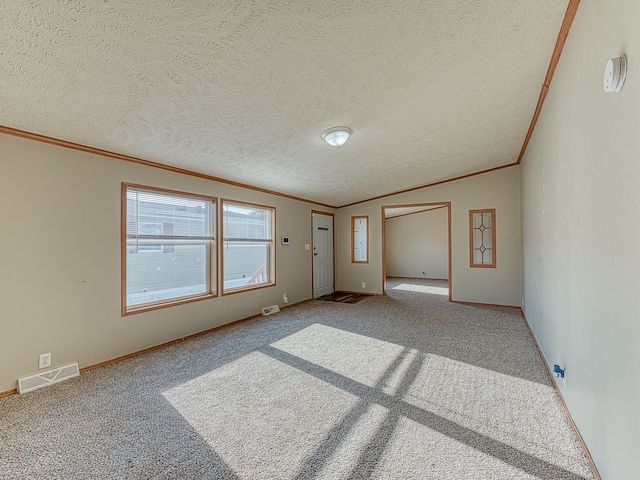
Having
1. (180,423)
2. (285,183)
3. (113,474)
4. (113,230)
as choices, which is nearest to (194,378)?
(180,423)

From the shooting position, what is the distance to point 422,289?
24.0 ft

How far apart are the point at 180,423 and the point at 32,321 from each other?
171 cm

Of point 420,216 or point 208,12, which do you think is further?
point 420,216

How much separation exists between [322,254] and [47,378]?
4.90m

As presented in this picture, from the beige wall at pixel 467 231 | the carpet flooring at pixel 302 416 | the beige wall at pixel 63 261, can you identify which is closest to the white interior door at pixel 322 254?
the beige wall at pixel 467 231

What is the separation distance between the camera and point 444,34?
1.76 metres

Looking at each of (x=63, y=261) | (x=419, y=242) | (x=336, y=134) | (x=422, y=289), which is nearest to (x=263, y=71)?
(x=336, y=134)

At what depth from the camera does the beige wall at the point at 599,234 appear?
3.62 feet

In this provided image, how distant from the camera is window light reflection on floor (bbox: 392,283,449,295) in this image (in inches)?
271

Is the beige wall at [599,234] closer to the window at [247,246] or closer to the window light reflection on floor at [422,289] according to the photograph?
the window at [247,246]

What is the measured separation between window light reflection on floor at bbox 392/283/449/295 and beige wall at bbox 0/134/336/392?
18.1ft

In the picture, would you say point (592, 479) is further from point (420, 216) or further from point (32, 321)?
point (420, 216)

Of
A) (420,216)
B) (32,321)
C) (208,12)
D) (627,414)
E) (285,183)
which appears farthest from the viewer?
(420,216)

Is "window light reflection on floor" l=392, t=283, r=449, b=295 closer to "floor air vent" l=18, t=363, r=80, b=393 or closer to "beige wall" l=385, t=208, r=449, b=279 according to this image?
"beige wall" l=385, t=208, r=449, b=279
